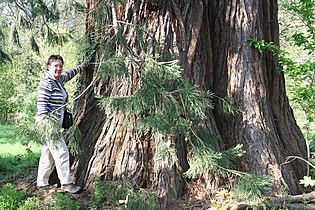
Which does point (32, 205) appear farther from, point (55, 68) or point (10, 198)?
point (55, 68)

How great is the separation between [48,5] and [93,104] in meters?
4.38

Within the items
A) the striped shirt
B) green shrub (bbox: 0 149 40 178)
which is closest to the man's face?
the striped shirt

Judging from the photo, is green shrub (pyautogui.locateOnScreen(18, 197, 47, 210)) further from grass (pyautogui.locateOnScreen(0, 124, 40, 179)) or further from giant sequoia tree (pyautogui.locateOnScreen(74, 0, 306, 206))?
grass (pyautogui.locateOnScreen(0, 124, 40, 179))

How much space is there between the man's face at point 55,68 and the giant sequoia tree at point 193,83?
1.50 feet

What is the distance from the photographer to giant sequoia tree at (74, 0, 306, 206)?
16.6 ft

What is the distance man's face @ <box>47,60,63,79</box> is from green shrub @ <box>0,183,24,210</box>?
1.48 m

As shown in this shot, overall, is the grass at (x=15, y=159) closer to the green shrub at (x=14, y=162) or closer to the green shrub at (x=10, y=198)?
the green shrub at (x=14, y=162)

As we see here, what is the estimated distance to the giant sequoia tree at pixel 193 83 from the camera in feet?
16.6

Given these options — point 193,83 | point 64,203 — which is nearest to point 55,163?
point 64,203

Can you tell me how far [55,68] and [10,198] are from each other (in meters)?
1.61

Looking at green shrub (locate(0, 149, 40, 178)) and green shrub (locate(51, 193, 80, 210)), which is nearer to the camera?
green shrub (locate(51, 193, 80, 210))

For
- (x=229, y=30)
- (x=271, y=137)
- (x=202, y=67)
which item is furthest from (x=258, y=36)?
(x=271, y=137)

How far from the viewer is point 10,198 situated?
5.02 meters

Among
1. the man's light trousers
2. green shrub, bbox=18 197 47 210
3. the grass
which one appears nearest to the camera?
green shrub, bbox=18 197 47 210
